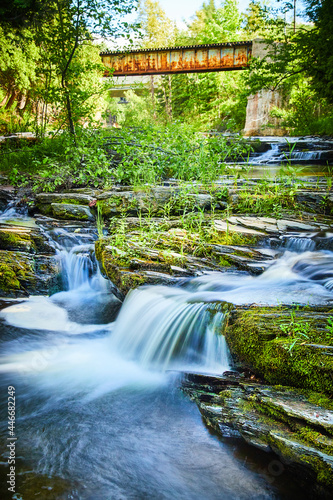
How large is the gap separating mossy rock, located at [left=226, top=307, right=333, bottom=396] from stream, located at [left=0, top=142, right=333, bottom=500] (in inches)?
14.3

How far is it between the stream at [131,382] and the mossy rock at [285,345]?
0.36 m

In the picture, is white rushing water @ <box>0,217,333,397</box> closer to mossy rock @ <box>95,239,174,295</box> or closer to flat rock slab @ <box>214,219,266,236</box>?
mossy rock @ <box>95,239,174,295</box>

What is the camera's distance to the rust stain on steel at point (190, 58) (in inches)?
711

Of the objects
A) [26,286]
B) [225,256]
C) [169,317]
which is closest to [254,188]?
[225,256]

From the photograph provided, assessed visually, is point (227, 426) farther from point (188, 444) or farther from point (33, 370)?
point (33, 370)

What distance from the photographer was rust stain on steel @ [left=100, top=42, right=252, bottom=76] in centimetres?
1806

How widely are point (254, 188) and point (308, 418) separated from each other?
5.95m

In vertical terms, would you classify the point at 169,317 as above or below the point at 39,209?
below

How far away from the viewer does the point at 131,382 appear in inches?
150

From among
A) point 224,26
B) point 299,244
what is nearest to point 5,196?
point 299,244

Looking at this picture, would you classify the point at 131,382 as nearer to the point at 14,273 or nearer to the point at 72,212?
the point at 14,273

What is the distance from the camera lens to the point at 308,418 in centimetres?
229

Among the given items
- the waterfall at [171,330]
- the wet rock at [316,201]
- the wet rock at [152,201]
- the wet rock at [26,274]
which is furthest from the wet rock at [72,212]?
the wet rock at [316,201]

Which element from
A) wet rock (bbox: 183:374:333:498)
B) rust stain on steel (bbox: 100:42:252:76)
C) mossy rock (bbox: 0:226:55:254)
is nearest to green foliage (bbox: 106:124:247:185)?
mossy rock (bbox: 0:226:55:254)
